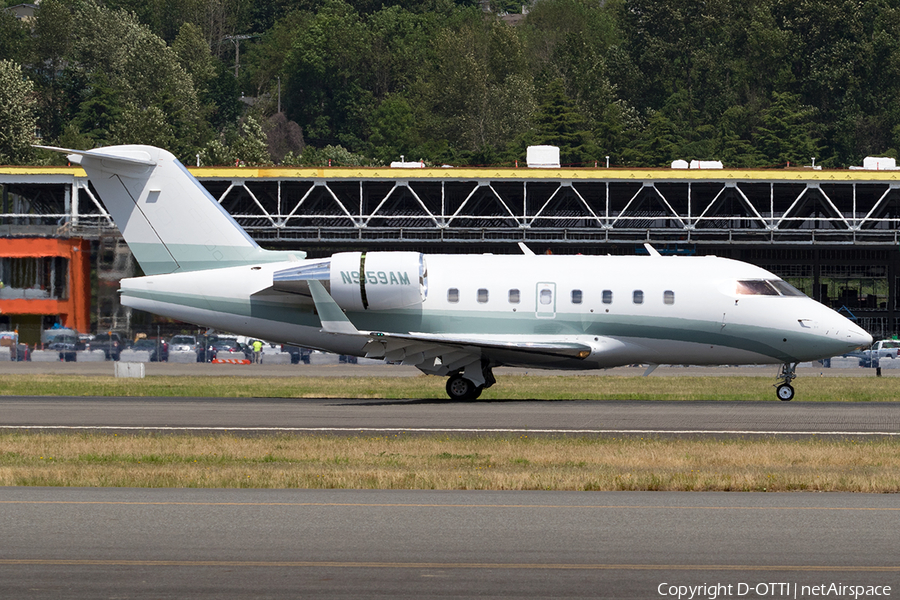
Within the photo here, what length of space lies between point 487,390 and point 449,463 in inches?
718

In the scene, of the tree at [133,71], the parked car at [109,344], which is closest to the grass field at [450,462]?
the parked car at [109,344]

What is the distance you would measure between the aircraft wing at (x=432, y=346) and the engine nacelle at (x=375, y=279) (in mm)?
866

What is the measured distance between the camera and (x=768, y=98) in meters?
140

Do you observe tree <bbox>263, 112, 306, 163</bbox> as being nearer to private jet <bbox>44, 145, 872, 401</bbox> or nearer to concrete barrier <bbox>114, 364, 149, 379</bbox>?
concrete barrier <bbox>114, 364, 149, 379</bbox>

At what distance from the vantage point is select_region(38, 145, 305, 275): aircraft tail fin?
109ft

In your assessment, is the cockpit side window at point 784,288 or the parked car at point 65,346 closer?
the cockpit side window at point 784,288

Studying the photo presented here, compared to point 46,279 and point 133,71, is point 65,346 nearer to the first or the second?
point 46,279

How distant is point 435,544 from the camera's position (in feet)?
41.2

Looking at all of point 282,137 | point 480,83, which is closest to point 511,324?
point 480,83

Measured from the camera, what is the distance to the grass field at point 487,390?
116 feet

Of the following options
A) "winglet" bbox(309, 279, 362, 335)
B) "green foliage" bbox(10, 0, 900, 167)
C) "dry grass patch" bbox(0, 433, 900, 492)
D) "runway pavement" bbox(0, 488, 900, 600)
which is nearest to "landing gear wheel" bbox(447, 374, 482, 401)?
"winglet" bbox(309, 279, 362, 335)

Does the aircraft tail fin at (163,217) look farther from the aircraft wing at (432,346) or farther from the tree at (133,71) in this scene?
the tree at (133,71)

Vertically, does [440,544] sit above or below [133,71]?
below

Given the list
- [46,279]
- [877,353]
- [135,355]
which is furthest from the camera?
[46,279]
